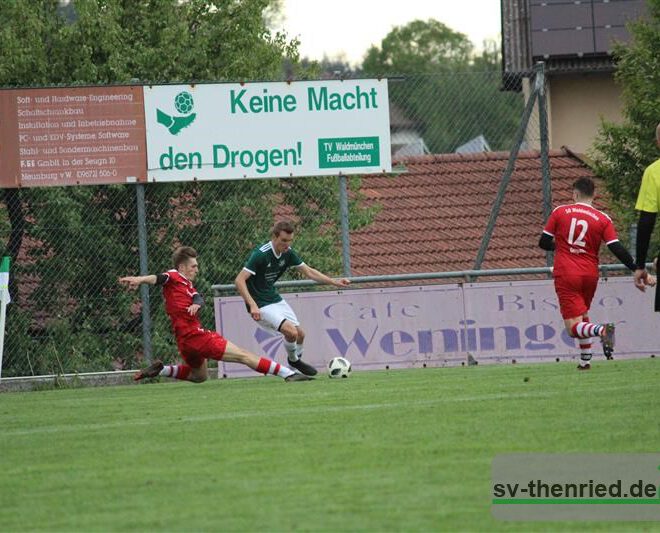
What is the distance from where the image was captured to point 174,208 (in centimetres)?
1838

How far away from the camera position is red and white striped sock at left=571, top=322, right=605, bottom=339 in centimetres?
1469

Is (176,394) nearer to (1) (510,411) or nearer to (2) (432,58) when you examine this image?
(1) (510,411)

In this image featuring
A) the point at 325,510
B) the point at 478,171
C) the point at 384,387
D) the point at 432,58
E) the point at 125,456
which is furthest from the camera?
the point at 432,58

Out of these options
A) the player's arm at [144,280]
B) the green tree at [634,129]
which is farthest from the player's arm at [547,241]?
the green tree at [634,129]

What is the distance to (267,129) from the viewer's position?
59.9 feet

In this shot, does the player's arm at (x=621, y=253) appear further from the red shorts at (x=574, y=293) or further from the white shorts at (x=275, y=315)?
the white shorts at (x=275, y=315)

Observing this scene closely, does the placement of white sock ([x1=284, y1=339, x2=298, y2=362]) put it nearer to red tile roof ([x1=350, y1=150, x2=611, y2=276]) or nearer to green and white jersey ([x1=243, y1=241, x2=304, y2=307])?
green and white jersey ([x1=243, y1=241, x2=304, y2=307])

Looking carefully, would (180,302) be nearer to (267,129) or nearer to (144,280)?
(144,280)

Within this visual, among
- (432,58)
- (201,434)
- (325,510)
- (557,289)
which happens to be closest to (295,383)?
(557,289)

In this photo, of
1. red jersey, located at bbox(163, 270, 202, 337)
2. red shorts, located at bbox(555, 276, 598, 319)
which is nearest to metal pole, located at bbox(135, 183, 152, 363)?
red jersey, located at bbox(163, 270, 202, 337)

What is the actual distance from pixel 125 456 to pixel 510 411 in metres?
2.94

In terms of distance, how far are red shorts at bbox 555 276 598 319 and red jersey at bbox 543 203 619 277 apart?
62 millimetres

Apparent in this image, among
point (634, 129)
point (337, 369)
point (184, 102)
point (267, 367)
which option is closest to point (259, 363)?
point (267, 367)

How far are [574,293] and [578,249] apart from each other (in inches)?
17.9
